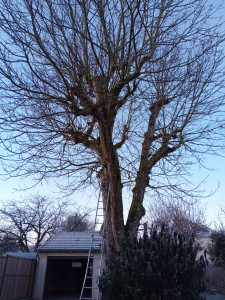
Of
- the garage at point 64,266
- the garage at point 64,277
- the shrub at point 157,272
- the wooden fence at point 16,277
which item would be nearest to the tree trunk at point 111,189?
the shrub at point 157,272

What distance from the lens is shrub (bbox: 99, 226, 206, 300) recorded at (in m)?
4.96

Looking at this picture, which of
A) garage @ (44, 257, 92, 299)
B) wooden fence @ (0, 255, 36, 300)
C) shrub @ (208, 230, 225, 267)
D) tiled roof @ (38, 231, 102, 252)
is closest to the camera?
wooden fence @ (0, 255, 36, 300)

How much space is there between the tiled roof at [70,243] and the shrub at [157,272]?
8.53 meters

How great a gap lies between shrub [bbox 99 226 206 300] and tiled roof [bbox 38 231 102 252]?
8.53 m

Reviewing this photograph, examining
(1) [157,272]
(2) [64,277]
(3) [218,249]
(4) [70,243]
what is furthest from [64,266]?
(1) [157,272]

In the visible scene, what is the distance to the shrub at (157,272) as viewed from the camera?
16.3 feet

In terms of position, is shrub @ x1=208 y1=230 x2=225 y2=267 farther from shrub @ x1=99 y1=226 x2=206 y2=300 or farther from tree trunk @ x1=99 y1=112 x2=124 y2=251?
shrub @ x1=99 y1=226 x2=206 y2=300

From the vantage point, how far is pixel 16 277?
1391cm

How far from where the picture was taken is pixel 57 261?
61.6ft

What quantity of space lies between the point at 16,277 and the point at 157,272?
1128 centimetres

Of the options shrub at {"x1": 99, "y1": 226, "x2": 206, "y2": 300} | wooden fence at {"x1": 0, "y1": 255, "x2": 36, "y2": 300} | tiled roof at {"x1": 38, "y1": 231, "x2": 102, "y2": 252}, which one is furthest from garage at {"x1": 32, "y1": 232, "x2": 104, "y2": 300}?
shrub at {"x1": 99, "y1": 226, "x2": 206, "y2": 300}

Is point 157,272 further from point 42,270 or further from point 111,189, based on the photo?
point 42,270

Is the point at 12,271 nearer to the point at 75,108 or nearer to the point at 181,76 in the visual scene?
the point at 75,108

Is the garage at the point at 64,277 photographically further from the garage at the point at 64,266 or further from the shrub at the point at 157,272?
the shrub at the point at 157,272
